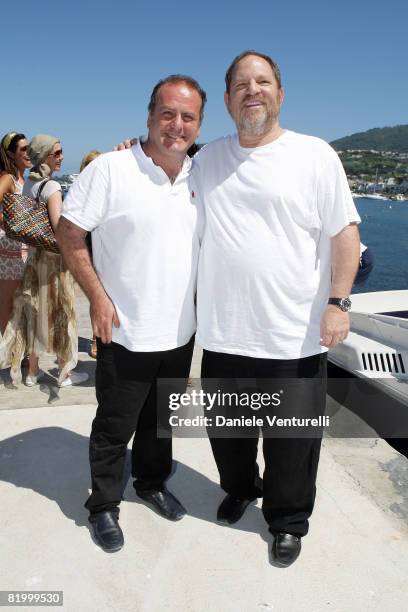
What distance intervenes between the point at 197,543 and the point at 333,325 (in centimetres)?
115

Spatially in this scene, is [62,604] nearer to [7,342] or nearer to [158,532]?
[158,532]

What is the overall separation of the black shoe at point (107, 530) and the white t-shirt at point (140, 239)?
0.80m

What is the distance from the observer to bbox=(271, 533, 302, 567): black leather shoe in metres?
2.29

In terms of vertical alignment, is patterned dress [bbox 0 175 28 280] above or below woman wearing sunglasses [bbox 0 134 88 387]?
above

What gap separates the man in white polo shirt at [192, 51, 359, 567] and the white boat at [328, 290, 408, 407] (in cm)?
131

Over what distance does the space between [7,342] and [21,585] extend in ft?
7.56

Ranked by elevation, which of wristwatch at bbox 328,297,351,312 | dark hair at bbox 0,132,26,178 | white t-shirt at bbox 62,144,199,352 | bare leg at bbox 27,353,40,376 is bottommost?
bare leg at bbox 27,353,40,376

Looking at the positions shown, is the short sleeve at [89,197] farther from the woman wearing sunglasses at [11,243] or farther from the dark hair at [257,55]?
the woman wearing sunglasses at [11,243]

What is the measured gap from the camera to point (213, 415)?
8.57ft

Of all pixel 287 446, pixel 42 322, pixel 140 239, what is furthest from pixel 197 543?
pixel 42 322

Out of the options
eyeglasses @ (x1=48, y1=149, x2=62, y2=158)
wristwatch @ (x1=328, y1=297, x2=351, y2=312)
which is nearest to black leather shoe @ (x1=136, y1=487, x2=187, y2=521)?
wristwatch @ (x1=328, y1=297, x2=351, y2=312)

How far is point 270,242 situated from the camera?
2211 millimetres

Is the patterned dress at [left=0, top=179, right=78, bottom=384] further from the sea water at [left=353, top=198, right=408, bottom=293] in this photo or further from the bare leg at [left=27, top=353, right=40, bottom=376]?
the sea water at [left=353, top=198, right=408, bottom=293]

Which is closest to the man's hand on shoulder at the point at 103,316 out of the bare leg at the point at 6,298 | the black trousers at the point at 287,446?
the black trousers at the point at 287,446
